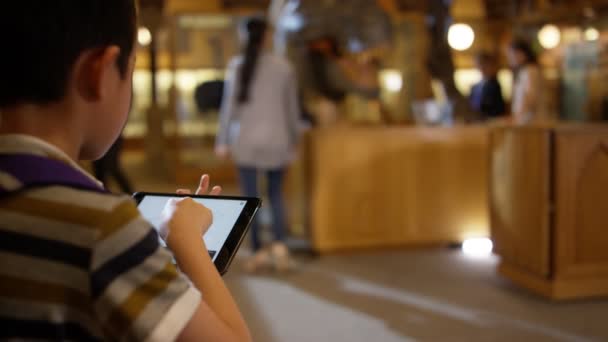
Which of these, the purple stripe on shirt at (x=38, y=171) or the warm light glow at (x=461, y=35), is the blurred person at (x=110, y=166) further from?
the warm light glow at (x=461, y=35)

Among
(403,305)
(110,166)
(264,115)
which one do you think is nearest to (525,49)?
(264,115)

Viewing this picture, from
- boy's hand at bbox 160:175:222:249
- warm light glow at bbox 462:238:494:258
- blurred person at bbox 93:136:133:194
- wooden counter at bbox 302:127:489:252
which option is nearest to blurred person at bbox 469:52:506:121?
wooden counter at bbox 302:127:489:252

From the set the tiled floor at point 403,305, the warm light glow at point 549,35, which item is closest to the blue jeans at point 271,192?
the tiled floor at point 403,305

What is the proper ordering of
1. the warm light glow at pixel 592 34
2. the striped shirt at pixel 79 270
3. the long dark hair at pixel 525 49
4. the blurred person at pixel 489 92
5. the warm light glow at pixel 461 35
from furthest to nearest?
the warm light glow at pixel 592 34, the warm light glow at pixel 461 35, the blurred person at pixel 489 92, the long dark hair at pixel 525 49, the striped shirt at pixel 79 270

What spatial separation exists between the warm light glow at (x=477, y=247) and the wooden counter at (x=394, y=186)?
0.06 metres

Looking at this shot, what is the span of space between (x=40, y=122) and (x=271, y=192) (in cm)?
324

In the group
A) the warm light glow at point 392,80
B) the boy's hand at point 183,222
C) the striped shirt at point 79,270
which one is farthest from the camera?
the warm light glow at point 392,80

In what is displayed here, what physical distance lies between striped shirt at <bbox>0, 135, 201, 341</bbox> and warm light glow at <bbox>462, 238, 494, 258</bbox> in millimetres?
3578

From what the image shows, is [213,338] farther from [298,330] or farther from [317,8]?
[317,8]

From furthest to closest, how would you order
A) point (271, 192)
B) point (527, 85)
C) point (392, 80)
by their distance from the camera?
1. point (392, 80)
2. point (527, 85)
3. point (271, 192)

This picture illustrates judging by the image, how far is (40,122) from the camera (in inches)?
25.9

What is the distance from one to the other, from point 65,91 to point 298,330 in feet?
7.26

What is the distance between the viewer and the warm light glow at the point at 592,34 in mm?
8781

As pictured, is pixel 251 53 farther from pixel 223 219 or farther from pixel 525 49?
pixel 223 219
